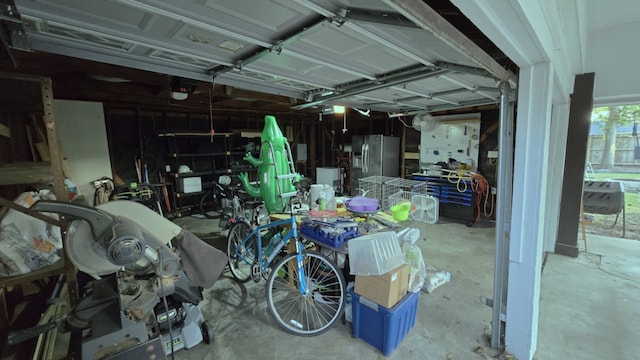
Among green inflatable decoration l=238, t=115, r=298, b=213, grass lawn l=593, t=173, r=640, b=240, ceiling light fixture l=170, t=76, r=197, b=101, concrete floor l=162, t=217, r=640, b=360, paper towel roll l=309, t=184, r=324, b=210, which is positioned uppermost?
ceiling light fixture l=170, t=76, r=197, b=101

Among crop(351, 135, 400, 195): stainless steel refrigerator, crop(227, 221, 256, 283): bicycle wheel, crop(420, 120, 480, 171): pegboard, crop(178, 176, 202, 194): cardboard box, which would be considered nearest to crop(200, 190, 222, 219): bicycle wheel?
crop(178, 176, 202, 194): cardboard box

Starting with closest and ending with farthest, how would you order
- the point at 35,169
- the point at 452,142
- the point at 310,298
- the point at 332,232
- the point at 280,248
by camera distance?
the point at 35,169
the point at 332,232
the point at 310,298
the point at 280,248
the point at 452,142

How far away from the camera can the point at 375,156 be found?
6.37m

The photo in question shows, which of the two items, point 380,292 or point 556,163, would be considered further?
point 556,163

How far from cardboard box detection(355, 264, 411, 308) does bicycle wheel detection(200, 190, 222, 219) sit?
4.43m

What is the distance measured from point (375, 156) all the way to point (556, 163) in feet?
11.3

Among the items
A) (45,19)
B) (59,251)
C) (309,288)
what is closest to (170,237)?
(59,251)

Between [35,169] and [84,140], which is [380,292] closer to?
[35,169]

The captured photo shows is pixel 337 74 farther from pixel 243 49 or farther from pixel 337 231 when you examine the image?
pixel 337 231

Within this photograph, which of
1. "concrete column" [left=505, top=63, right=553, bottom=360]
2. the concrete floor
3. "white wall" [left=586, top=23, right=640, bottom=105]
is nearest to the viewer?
"concrete column" [left=505, top=63, right=553, bottom=360]

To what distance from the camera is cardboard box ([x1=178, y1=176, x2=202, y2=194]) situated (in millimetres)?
5395

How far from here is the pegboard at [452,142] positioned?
17.6 ft

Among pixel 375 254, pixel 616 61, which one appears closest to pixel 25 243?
pixel 375 254

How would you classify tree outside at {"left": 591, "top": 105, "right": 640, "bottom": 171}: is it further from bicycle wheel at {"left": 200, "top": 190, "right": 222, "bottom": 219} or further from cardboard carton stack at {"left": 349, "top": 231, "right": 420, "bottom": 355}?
bicycle wheel at {"left": 200, "top": 190, "right": 222, "bottom": 219}
